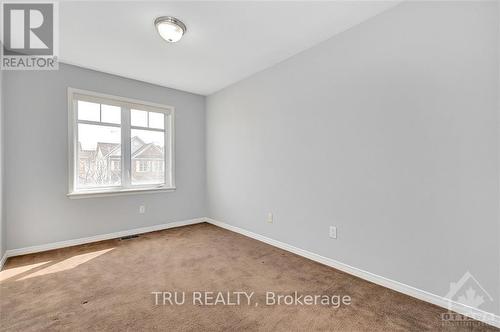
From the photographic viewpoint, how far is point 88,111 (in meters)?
3.47

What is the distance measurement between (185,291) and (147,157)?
2.66 meters

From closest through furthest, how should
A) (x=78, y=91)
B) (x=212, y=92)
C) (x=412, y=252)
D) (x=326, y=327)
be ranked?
1. (x=326, y=327)
2. (x=412, y=252)
3. (x=78, y=91)
4. (x=212, y=92)

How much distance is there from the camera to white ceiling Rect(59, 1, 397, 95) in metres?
2.13

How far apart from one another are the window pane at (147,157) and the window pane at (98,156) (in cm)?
24

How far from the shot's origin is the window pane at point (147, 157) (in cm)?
392

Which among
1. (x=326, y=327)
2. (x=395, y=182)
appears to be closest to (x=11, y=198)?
(x=326, y=327)

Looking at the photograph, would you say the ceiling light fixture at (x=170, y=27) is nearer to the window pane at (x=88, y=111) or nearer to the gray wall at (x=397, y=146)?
the gray wall at (x=397, y=146)

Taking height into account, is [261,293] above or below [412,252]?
below

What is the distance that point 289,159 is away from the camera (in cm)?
306

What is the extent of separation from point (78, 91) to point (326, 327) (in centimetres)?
404

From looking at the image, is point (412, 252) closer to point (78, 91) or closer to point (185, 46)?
point (185, 46)

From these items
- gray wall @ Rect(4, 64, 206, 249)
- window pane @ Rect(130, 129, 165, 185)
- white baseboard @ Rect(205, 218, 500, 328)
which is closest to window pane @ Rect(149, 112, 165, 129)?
window pane @ Rect(130, 129, 165, 185)
